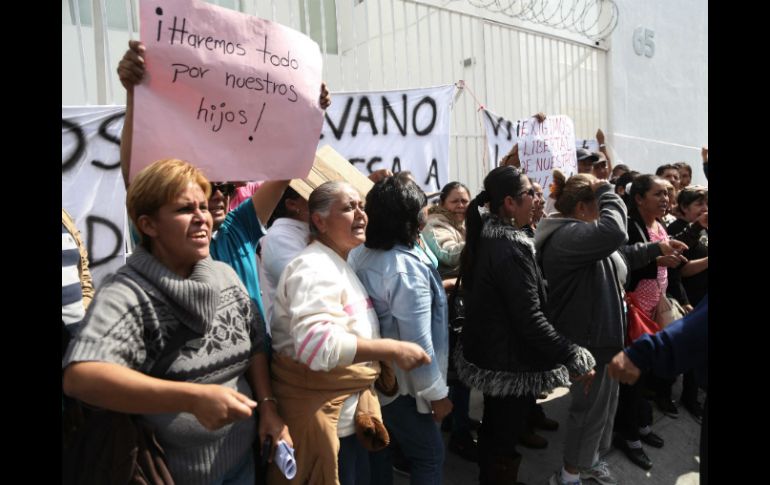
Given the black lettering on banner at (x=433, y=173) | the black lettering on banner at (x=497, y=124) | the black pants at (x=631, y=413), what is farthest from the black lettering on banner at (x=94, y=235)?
the black lettering on banner at (x=497, y=124)

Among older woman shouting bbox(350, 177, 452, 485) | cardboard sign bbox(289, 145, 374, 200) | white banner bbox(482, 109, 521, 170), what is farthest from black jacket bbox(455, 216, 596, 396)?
white banner bbox(482, 109, 521, 170)

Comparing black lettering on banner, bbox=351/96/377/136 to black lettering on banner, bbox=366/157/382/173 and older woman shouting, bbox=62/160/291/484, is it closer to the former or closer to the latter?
black lettering on banner, bbox=366/157/382/173

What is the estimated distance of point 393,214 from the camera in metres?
2.21

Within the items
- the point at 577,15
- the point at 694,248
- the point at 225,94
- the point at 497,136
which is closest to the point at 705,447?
the point at 225,94

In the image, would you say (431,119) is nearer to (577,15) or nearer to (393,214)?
(393,214)

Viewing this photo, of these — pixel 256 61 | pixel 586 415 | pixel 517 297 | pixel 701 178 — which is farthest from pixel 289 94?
pixel 701 178

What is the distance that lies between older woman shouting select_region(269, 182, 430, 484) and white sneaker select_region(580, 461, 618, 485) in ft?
6.02

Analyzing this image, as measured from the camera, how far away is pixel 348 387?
1.75 metres

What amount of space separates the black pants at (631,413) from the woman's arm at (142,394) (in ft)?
9.76

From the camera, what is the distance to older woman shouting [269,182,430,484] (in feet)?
5.30

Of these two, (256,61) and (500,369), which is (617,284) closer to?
(500,369)

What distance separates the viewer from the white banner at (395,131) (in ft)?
13.2

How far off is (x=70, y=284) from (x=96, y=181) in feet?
5.17
